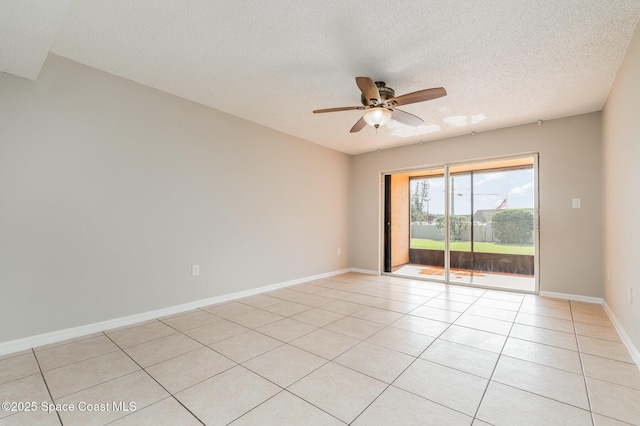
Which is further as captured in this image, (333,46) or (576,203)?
(576,203)

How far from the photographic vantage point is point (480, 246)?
4.88 meters

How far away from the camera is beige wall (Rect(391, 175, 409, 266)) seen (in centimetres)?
589

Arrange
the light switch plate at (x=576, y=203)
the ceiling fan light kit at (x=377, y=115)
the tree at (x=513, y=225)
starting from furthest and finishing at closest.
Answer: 1. the tree at (x=513, y=225)
2. the light switch plate at (x=576, y=203)
3. the ceiling fan light kit at (x=377, y=115)

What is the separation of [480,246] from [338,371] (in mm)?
3885

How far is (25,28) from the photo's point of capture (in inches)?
76.6

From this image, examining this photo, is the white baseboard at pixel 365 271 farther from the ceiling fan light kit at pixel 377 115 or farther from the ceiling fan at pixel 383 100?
the ceiling fan light kit at pixel 377 115

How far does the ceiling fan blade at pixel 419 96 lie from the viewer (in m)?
2.53

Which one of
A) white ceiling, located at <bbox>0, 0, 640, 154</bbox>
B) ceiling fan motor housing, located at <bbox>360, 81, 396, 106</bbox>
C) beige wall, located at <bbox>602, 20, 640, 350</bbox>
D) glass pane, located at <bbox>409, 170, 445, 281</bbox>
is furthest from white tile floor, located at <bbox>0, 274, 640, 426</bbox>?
white ceiling, located at <bbox>0, 0, 640, 154</bbox>

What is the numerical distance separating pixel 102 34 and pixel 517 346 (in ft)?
14.3

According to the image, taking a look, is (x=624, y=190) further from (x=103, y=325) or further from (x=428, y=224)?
(x=103, y=325)

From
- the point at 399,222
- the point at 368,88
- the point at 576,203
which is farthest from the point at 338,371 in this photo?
Answer: the point at 399,222

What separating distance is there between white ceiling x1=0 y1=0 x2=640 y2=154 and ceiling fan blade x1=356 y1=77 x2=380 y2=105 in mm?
293

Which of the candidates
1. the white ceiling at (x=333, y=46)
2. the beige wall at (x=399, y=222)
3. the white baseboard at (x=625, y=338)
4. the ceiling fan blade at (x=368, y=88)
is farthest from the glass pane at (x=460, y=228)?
the ceiling fan blade at (x=368, y=88)

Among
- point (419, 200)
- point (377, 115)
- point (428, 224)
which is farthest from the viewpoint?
point (419, 200)
